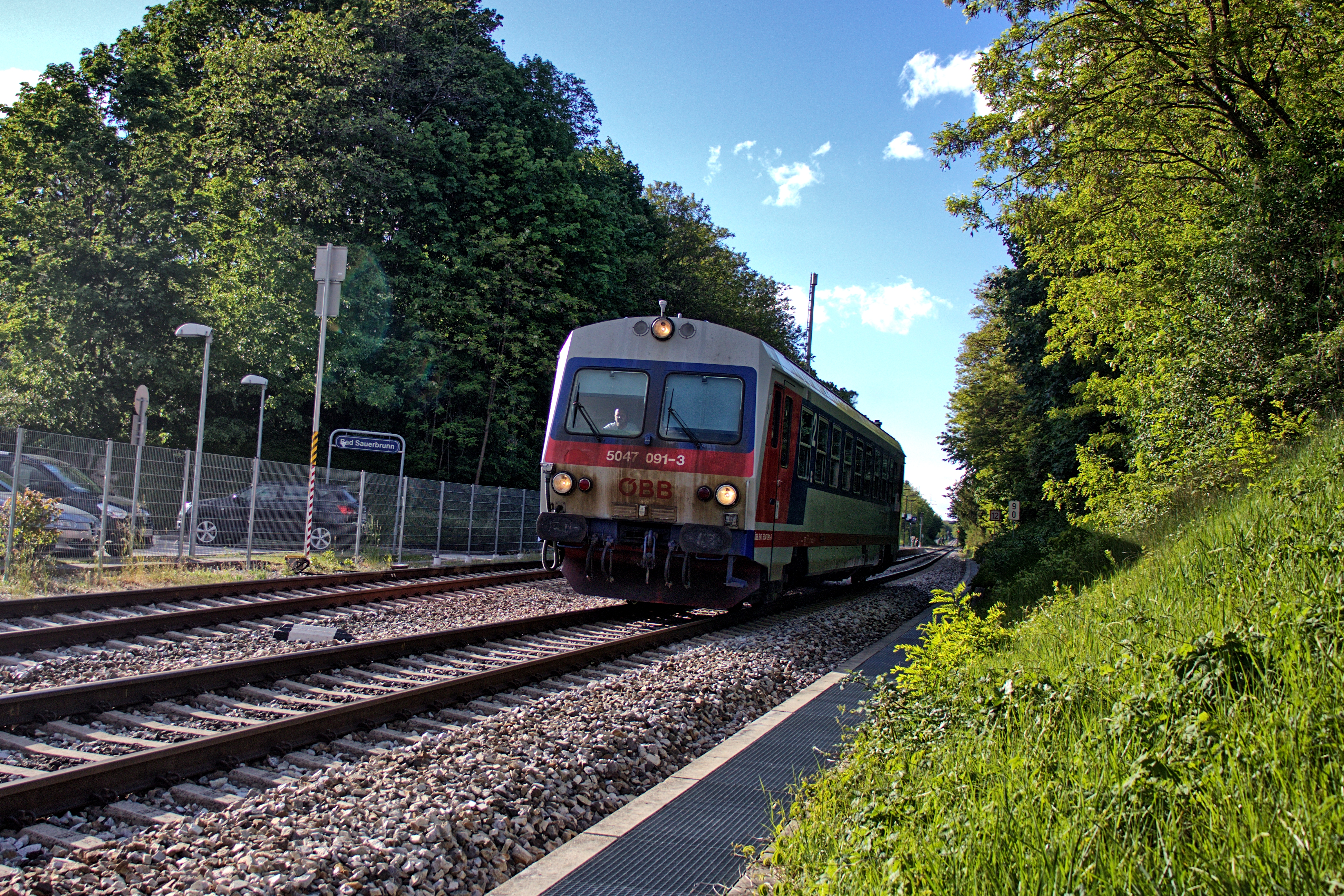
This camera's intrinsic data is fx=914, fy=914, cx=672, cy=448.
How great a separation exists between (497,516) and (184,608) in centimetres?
1335

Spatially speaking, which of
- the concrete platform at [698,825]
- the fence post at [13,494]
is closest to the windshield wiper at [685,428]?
the concrete platform at [698,825]

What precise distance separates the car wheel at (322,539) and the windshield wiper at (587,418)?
8821 mm

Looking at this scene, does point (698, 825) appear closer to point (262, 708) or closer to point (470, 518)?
point (262, 708)

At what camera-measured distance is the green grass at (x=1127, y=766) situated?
96.6 inches

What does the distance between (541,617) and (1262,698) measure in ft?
25.7

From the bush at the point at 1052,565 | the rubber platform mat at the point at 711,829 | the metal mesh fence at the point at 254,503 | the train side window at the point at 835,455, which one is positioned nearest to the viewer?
the rubber platform mat at the point at 711,829

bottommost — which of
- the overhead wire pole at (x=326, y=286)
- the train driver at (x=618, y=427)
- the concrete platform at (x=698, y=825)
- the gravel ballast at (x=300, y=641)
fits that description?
the gravel ballast at (x=300, y=641)

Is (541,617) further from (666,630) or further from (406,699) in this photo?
(406,699)

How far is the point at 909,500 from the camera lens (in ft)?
428

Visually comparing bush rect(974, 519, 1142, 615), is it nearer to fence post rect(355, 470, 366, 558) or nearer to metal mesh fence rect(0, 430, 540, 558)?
fence post rect(355, 470, 366, 558)

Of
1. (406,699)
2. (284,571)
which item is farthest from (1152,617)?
(284,571)

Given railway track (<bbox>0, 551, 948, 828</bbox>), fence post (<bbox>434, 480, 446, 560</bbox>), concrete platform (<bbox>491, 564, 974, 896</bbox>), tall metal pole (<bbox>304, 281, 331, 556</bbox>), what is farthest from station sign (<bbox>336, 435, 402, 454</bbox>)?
concrete platform (<bbox>491, 564, 974, 896</bbox>)

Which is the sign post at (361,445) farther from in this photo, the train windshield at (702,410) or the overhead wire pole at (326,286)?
the train windshield at (702,410)

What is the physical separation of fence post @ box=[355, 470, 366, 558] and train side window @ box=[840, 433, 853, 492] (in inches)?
370
